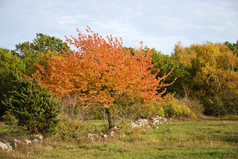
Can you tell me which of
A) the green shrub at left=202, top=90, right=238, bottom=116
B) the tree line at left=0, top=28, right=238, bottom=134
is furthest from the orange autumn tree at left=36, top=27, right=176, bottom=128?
the green shrub at left=202, top=90, right=238, bottom=116

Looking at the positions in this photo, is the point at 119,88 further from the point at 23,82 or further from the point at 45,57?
the point at 45,57

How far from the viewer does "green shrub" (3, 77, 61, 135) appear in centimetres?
966

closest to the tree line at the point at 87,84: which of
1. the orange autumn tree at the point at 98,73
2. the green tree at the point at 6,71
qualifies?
the orange autumn tree at the point at 98,73

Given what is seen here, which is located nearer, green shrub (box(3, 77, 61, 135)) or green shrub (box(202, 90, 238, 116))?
green shrub (box(3, 77, 61, 135))

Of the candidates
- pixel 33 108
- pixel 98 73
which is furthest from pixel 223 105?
pixel 33 108

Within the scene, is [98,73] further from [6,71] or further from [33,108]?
[6,71]

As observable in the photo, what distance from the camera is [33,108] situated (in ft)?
31.5

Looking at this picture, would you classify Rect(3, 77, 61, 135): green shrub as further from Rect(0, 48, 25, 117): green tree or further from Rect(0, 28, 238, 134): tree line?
Rect(0, 48, 25, 117): green tree

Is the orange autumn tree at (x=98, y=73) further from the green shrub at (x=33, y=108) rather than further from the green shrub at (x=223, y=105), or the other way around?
the green shrub at (x=223, y=105)

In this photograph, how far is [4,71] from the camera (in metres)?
24.0

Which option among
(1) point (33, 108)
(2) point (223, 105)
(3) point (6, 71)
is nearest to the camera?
(1) point (33, 108)

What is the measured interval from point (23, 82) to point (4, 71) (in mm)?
16467

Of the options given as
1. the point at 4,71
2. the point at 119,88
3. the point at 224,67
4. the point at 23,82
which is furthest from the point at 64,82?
the point at 224,67

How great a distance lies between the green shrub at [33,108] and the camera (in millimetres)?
9656
